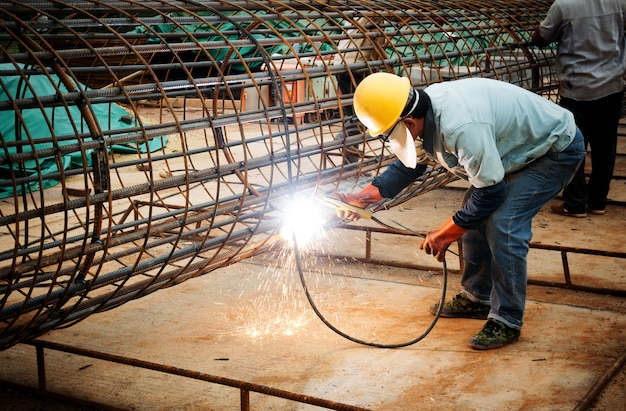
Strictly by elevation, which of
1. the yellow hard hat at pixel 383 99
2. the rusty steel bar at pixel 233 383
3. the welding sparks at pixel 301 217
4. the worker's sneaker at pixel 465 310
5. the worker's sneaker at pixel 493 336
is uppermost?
the yellow hard hat at pixel 383 99

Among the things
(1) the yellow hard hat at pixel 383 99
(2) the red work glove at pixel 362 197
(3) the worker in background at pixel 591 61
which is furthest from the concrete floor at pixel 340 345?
(3) the worker in background at pixel 591 61

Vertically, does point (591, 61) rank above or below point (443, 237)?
above

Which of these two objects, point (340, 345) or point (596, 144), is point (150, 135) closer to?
point (340, 345)

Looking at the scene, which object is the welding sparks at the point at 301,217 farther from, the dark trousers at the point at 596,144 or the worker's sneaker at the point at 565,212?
the worker's sneaker at the point at 565,212

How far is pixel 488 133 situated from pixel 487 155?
106mm

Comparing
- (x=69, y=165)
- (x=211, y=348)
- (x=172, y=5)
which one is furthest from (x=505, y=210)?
(x=69, y=165)

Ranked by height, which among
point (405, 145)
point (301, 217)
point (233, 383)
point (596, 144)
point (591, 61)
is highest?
point (405, 145)

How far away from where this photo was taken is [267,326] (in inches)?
148

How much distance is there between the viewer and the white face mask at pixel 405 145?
10.3ft

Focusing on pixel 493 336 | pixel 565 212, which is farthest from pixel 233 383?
pixel 565 212

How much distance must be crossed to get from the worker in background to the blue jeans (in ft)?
7.13

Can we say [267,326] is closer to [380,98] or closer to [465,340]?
[465,340]

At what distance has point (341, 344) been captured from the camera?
3.52 meters

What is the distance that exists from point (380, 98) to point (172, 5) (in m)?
1.04
